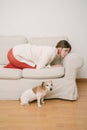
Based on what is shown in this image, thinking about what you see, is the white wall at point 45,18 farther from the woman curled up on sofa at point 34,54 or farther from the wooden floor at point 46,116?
the wooden floor at point 46,116

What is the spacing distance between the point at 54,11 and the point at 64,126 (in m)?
2.03

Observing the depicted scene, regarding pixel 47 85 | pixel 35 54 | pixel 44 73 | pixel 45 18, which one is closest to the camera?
pixel 47 85

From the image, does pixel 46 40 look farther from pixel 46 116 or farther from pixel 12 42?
pixel 46 116

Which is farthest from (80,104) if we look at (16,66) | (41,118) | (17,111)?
(16,66)

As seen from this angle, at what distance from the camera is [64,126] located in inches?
76.9

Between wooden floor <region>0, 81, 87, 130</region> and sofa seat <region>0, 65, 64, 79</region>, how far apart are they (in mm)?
331

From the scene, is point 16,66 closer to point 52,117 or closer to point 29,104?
point 29,104

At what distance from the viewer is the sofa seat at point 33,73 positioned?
8.38 ft

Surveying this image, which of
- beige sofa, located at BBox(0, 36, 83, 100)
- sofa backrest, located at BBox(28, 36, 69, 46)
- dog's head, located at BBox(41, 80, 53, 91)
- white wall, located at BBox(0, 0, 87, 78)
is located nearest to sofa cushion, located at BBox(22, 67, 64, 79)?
beige sofa, located at BBox(0, 36, 83, 100)

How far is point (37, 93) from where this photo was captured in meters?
2.43

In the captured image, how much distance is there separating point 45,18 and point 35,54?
0.95 meters

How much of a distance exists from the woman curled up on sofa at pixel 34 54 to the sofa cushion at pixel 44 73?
0.27 feet

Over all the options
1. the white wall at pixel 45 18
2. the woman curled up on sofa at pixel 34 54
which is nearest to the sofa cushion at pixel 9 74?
the woman curled up on sofa at pixel 34 54

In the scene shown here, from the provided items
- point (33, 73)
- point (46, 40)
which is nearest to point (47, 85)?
point (33, 73)
